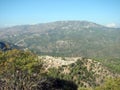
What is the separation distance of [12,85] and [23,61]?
26663mm

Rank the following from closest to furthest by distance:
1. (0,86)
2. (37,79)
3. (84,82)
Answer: (0,86) < (37,79) < (84,82)

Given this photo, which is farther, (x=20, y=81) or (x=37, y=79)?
(x=37, y=79)

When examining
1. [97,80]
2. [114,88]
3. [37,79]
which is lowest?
[97,80]

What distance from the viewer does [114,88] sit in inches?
1987

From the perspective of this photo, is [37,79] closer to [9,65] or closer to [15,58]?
[9,65]

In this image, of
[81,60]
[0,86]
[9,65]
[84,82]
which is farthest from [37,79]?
[81,60]

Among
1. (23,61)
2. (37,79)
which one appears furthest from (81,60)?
(37,79)

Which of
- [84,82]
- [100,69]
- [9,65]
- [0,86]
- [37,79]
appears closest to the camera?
[0,86]

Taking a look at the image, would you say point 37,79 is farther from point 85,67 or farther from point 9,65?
point 85,67

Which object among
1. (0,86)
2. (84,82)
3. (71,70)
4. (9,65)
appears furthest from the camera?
(71,70)

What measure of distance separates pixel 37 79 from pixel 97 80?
10012 cm

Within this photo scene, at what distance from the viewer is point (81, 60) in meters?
140

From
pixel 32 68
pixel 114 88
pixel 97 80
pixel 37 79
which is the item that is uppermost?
pixel 37 79

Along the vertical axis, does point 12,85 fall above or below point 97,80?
above
